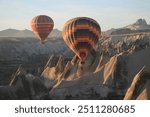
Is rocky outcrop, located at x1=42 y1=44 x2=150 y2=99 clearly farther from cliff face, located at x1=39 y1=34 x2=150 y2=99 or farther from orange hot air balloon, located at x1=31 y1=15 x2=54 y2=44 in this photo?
orange hot air balloon, located at x1=31 y1=15 x2=54 y2=44

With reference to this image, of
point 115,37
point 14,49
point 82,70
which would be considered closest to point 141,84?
point 82,70

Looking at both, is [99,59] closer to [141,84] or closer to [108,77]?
[108,77]

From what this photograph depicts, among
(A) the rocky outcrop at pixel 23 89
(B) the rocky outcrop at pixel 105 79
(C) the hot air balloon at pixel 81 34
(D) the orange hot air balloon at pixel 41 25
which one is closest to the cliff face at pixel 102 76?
(B) the rocky outcrop at pixel 105 79

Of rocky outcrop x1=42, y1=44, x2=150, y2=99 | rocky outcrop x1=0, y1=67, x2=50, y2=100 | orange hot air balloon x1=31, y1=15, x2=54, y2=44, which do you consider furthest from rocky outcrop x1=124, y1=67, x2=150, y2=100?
orange hot air balloon x1=31, y1=15, x2=54, y2=44

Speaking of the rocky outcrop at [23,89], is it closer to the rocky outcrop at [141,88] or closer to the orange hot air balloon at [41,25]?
the rocky outcrop at [141,88]

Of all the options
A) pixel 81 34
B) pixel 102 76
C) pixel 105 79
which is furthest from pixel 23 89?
pixel 81 34

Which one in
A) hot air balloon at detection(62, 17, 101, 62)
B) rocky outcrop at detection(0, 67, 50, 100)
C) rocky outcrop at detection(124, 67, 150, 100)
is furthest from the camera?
hot air balloon at detection(62, 17, 101, 62)

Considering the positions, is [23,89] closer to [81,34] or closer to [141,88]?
[141,88]

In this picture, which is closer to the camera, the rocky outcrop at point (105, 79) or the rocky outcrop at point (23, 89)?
the rocky outcrop at point (23, 89)

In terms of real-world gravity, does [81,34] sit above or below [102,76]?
above
